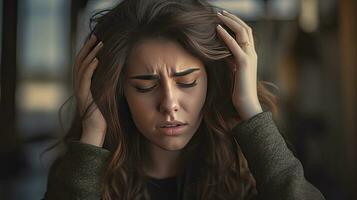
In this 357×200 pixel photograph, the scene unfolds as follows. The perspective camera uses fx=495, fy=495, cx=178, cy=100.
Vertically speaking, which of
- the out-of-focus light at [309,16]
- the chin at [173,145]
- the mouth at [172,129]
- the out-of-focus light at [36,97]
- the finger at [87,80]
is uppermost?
the out-of-focus light at [309,16]

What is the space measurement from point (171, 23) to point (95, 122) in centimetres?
13

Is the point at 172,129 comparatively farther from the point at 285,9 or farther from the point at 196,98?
the point at 285,9

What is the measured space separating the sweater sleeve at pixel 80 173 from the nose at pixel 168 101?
0.25ft

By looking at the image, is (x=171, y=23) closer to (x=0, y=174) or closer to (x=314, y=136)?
(x=314, y=136)

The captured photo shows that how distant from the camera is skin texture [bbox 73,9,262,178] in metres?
0.49

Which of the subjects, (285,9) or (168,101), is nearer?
(168,101)

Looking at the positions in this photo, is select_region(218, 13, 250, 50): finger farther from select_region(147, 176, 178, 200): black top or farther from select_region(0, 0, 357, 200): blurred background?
select_region(0, 0, 357, 200): blurred background

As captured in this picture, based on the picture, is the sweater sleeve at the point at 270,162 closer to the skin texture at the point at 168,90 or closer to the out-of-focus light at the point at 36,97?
the skin texture at the point at 168,90

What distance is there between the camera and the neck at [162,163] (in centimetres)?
54

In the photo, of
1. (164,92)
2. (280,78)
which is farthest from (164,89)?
(280,78)

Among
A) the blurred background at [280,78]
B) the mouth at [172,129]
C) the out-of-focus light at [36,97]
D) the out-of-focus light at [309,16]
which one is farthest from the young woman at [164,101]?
the out-of-focus light at [36,97]

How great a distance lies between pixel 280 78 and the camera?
2.73 m

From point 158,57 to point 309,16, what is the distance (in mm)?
2459

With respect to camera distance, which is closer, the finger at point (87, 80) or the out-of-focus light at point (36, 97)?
the finger at point (87, 80)
